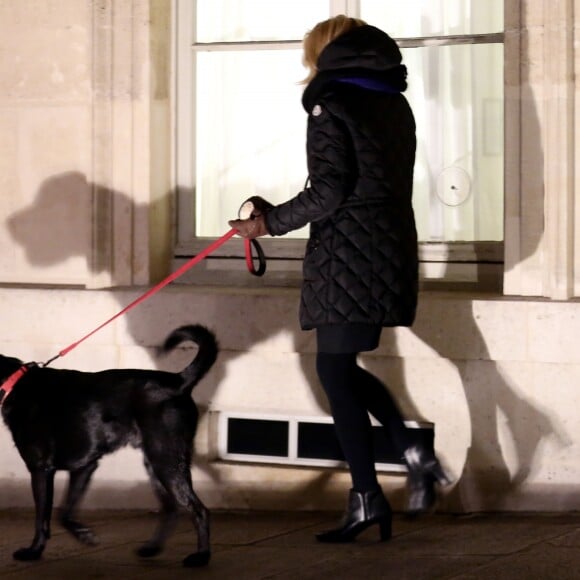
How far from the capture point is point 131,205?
668 centimetres

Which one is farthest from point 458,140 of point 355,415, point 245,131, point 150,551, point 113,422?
point 150,551

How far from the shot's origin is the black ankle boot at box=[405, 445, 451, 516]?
5.21 meters

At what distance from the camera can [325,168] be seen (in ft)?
16.2

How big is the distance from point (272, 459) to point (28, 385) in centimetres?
162

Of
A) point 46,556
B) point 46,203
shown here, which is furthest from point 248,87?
point 46,556

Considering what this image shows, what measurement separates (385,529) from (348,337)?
0.83 m

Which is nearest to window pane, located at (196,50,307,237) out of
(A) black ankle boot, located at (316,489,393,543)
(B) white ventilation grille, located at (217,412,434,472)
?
(B) white ventilation grille, located at (217,412,434,472)

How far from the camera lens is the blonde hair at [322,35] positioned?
16.9ft

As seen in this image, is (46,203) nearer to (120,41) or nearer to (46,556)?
(120,41)

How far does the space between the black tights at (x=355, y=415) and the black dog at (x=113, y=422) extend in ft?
1.54

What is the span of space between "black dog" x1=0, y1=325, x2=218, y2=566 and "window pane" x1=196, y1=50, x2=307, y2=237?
→ 1899 mm

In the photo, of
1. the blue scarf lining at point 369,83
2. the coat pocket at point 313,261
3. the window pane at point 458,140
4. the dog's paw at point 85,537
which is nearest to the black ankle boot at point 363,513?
the coat pocket at point 313,261

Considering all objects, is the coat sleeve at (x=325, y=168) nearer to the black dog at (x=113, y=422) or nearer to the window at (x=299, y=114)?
the black dog at (x=113, y=422)

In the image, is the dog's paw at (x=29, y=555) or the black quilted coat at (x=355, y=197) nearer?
the black quilted coat at (x=355, y=197)
